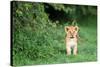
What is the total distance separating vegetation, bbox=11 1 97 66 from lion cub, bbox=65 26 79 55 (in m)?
0.04

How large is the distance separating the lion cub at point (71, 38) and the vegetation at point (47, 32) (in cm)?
4

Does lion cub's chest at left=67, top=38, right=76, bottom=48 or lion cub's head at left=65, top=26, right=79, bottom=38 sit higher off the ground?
lion cub's head at left=65, top=26, right=79, bottom=38

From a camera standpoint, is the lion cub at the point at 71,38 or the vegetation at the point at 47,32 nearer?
the vegetation at the point at 47,32

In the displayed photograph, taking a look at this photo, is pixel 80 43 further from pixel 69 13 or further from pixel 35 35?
pixel 35 35

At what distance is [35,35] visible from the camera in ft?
7.01

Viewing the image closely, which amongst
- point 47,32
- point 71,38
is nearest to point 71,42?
point 71,38

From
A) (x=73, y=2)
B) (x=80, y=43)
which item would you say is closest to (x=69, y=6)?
(x=73, y=2)

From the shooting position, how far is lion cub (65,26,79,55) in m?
2.27

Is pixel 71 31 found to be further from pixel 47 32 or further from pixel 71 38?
pixel 47 32

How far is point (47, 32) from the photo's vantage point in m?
2.18

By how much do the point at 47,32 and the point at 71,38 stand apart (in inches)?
10.7

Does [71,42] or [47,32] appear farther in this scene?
[71,42]

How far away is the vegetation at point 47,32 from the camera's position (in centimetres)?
207

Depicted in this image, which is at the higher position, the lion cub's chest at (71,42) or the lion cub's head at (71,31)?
the lion cub's head at (71,31)
